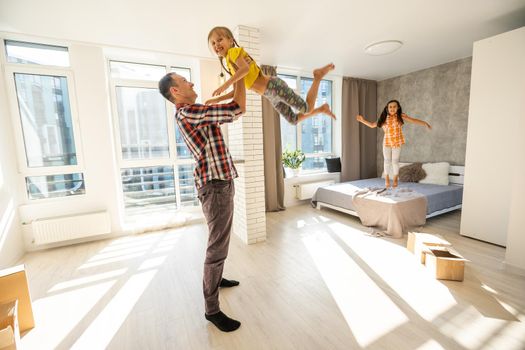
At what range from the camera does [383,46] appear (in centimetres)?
326

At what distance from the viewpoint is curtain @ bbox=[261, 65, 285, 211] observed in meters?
4.15

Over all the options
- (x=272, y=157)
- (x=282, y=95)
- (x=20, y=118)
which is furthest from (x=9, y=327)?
(x=272, y=157)

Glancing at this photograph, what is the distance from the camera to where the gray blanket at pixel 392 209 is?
3.03 metres

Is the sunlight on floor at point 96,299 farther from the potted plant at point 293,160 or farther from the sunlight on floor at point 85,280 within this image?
the potted plant at point 293,160

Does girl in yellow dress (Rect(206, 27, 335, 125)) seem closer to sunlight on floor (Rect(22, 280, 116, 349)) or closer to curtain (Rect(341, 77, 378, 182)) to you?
sunlight on floor (Rect(22, 280, 116, 349))

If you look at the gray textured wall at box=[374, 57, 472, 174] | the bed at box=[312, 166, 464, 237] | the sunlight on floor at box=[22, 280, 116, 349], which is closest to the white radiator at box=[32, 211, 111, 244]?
the sunlight on floor at box=[22, 280, 116, 349]

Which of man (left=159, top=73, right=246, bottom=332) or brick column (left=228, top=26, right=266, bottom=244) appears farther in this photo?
brick column (left=228, top=26, right=266, bottom=244)

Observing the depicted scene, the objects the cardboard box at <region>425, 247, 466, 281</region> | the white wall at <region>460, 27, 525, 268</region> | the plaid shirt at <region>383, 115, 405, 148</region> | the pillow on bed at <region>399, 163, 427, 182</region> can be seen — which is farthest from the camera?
the pillow on bed at <region>399, 163, 427, 182</region>

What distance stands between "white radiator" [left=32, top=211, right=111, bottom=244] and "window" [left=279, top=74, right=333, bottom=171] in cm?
336

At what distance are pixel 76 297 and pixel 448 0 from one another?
4523 mm

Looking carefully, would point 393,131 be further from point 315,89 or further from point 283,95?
point 283,95

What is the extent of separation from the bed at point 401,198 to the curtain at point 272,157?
29.4 inches

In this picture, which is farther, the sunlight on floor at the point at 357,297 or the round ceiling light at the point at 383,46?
the round ceiling light at the point at 383,46

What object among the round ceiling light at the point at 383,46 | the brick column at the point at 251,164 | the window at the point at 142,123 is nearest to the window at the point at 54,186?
the window at the point at 142,123
